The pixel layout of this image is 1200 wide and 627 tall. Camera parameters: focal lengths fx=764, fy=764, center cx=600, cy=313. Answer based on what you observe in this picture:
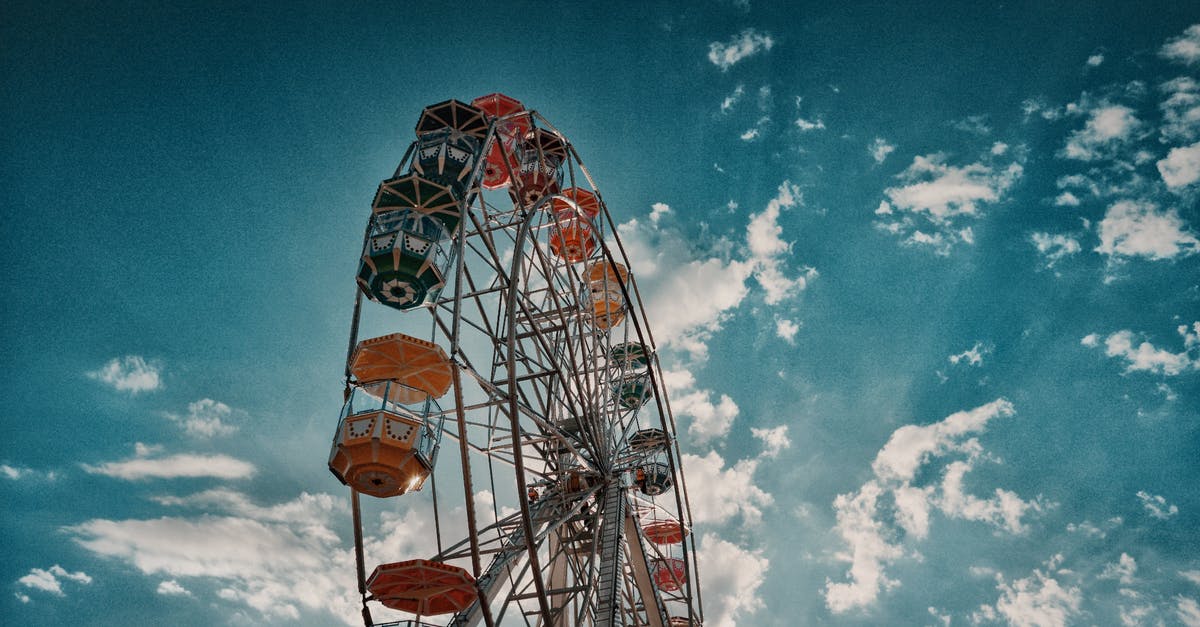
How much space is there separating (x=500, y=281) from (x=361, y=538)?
5.50 metres

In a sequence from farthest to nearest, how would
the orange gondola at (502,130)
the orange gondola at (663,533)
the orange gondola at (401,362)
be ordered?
the orange gondola at (663,533)
the orange gondola at (502,130)
the orange gondola at (401,362)

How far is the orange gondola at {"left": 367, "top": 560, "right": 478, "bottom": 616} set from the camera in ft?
38.8

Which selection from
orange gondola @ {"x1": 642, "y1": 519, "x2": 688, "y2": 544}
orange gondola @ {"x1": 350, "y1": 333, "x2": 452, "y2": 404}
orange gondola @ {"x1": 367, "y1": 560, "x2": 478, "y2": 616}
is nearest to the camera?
orange gondola @ {"x1": 367, "y1": 560, "x2": 478, "y2": 616}

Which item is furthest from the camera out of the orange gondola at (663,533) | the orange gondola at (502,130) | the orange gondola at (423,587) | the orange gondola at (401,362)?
the orange gondola at (663,533)

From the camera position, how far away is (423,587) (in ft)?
40.3

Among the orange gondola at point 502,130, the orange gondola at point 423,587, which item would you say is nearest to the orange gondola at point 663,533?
the orange gondola at point 502,130

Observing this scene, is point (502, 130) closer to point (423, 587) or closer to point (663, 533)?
point (423, 587)

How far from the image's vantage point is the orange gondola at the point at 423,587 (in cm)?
1183

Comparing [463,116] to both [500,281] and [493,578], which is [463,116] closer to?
[500,281]

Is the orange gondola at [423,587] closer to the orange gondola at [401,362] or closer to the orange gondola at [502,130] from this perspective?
the orange gondola at [401,362]

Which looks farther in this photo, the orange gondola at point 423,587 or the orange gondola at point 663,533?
the orange gondola at point 663,533

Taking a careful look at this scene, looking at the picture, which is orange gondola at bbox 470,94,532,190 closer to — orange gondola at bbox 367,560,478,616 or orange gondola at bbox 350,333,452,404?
orange gondola at bbox 350,333,452,404

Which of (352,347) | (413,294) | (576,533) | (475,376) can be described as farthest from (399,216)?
(576,533)

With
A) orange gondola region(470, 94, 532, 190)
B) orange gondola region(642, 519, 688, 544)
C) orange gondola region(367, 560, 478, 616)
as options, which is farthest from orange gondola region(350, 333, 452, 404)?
orange gondola region(642, 519, 688, 544)
